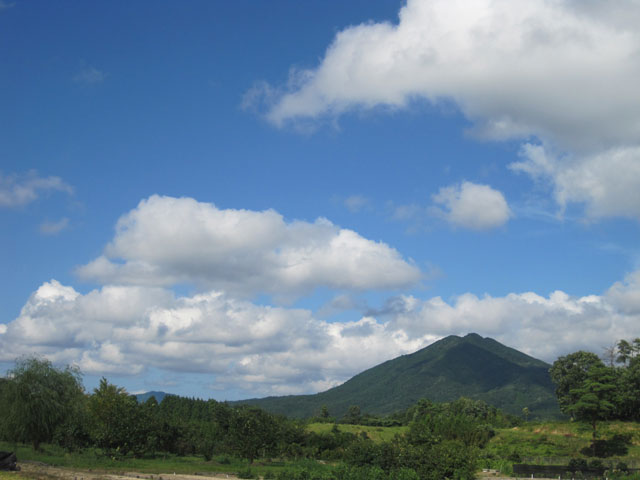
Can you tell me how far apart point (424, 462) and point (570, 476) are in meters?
21.9

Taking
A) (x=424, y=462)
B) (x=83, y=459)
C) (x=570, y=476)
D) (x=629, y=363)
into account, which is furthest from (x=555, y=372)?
(x=83, y=459)

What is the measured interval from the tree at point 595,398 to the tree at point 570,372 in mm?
17920

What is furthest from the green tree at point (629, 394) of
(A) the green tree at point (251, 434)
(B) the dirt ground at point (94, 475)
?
(B) the dirt ground at point (94, 475)

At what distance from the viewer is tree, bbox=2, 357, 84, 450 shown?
5134 centimetres

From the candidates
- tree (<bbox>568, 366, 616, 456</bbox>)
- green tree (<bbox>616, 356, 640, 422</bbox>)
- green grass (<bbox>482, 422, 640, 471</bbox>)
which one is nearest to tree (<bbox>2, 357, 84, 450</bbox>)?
green grass (<bbox>482, 422, 640, 471</bbox>)

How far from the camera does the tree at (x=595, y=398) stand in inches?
2685

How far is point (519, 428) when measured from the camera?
8644 cm

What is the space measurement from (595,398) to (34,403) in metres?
61.4

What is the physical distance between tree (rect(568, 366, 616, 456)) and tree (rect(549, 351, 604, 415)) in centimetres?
1792

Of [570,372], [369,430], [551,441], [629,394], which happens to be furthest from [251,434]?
[570,372]

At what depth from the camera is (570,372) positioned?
92625 millimetres

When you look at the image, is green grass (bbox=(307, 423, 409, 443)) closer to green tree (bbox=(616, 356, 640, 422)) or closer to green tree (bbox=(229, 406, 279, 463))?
green tree (bbox=(616, 356, 640, 422))

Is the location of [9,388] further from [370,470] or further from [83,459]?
[370,470]

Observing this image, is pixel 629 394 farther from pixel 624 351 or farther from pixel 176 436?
pixel 176 436
